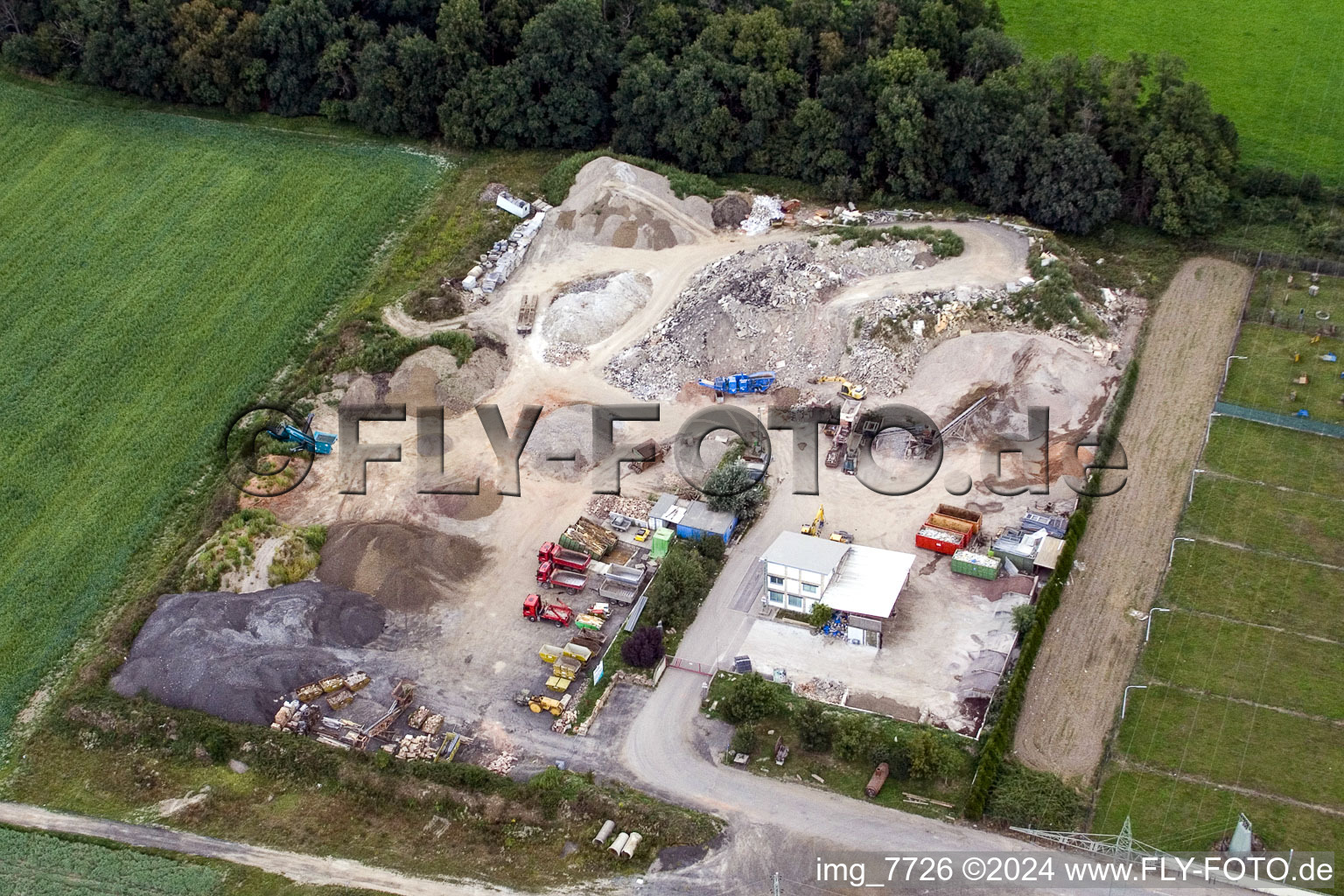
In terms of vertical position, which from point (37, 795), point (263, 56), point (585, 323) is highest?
point (263, 56)

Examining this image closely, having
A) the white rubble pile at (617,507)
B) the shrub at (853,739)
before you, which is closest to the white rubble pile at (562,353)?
the white rubble pile at (617,507)

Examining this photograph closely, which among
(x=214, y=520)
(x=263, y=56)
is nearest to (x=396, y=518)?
(x=214, y=520)

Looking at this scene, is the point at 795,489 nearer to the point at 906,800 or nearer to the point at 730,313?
the point at 730,313

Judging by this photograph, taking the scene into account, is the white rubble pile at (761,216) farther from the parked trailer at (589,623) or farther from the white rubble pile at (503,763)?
the white rubble pile at (503,763)

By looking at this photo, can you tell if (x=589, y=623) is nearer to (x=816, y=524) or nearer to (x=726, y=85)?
(x=816, y=524)

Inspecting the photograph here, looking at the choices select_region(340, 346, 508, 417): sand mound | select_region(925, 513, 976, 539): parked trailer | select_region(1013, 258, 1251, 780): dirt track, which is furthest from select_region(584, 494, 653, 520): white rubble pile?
select_region(1013, 258, 1251, 780): dirt track

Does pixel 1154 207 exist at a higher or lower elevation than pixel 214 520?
higher
